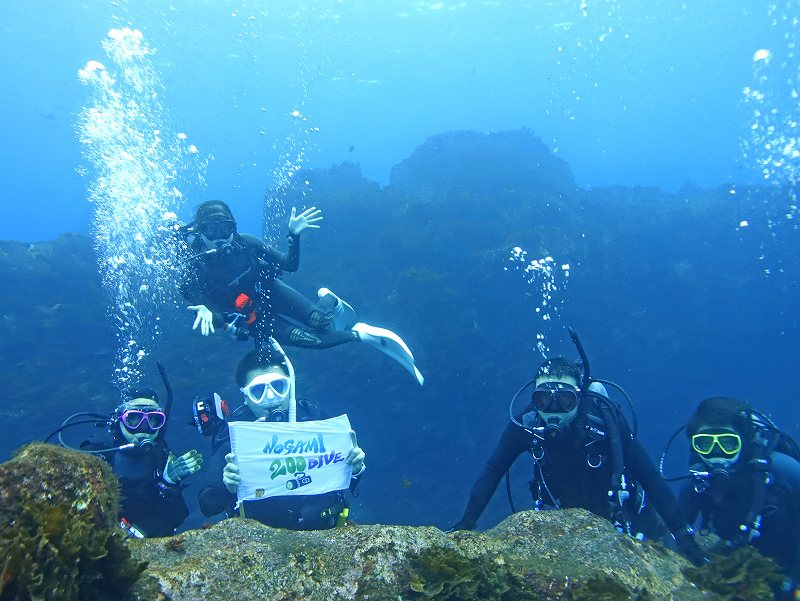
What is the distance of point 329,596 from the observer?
2746 mm

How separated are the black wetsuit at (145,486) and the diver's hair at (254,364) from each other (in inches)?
51.9

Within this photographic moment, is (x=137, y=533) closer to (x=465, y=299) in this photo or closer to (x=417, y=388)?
(x=417, y=388)

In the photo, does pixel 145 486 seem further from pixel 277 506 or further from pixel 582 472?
pixel 582 472

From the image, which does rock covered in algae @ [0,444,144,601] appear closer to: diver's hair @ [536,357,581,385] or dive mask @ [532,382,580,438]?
Result: dive mask @ [532,382,580,438]

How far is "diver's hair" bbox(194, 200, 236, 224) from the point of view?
7.66 m

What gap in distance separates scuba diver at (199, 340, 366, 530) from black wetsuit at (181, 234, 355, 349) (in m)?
2.18

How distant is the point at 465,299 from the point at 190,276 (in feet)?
42.6

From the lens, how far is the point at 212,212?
7699mm

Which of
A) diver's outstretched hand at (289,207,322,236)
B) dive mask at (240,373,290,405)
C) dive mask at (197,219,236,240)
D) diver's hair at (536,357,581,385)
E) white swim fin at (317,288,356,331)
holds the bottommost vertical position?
dive mask at (240,373,290,405)

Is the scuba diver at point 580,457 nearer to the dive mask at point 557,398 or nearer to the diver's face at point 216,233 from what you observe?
the dive mask at point 557,398

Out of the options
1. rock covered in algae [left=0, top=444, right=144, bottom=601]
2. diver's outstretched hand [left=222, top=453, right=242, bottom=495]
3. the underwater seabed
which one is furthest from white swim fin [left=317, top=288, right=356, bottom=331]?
rock covered in algae [left=0, top=444, right=144, bottom=601]

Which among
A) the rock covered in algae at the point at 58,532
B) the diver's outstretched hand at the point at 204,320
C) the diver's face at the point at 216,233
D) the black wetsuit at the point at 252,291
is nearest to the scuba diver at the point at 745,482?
the rock covered in algae at the point at 58,532

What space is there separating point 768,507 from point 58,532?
5991 millimetres

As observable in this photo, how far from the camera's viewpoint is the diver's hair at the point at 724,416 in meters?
4.70
